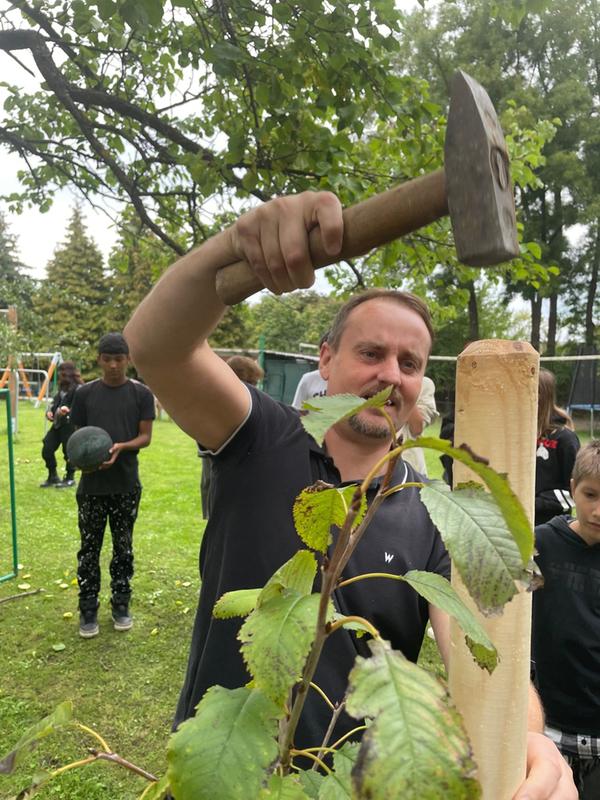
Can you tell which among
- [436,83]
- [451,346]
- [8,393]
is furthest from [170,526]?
[451,346]

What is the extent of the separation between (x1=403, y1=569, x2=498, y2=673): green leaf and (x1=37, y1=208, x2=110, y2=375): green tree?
38.4 metres

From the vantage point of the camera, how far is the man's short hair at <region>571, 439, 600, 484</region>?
266 centimetres

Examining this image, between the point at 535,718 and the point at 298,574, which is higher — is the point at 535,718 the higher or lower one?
the lower one

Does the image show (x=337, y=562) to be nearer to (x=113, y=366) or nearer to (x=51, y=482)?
(x=113, y=366)

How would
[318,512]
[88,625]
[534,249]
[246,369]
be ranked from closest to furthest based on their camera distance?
[318,512] → [534,249] → [88,625] → [246,369]

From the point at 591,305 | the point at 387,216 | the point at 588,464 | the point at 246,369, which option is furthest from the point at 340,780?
the point at 591,305

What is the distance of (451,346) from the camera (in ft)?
115

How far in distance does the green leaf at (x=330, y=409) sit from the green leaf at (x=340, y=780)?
33 centimetres

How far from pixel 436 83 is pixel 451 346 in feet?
46.3

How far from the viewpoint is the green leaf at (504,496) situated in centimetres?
52

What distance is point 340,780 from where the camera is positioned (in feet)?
2.04

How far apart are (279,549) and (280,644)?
0.94 m

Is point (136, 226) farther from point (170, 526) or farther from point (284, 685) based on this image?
point (284, 685)

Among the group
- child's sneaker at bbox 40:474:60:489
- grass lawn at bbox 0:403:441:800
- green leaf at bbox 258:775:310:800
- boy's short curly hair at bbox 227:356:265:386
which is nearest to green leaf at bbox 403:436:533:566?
green leaf at bbox 258:775:310:800
